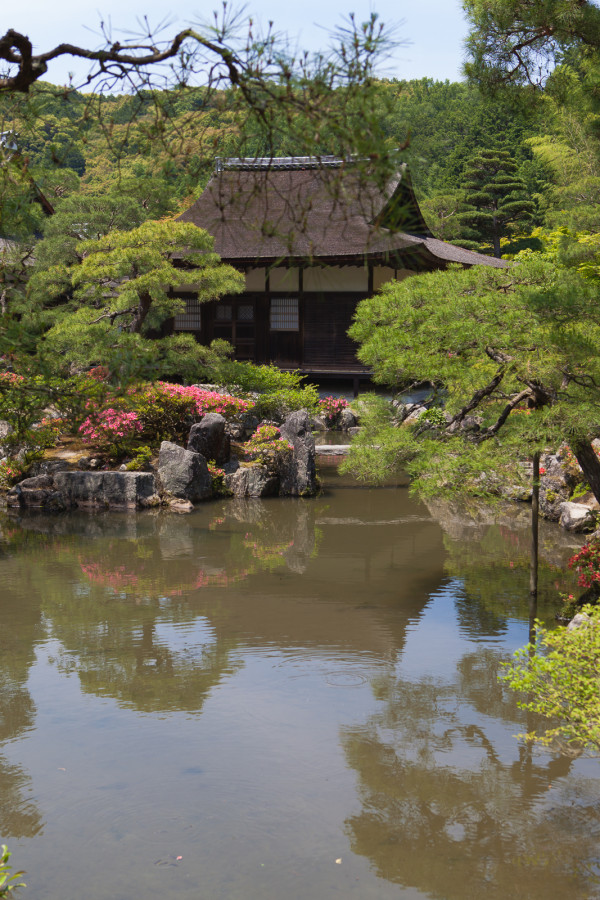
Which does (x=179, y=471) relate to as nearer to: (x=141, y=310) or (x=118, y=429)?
(x=118, y=429)

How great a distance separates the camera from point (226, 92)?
3832 mm

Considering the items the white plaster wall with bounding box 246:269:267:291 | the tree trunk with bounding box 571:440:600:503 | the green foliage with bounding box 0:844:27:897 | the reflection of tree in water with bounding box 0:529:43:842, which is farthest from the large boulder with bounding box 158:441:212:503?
the white plaster wall with bounding box 246:269:267:291

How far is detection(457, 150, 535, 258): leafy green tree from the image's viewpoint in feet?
132

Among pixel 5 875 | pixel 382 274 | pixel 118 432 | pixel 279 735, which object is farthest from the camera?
pixel 382 274

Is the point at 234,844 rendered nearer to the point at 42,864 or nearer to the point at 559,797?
the point at 42,864

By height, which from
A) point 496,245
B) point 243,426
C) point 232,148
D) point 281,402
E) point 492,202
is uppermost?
point 492,202

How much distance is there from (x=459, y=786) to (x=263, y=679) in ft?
7.43

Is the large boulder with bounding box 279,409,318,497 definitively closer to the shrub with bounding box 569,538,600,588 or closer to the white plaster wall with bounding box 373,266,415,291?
the shrub with bounding box 569,538,600,588

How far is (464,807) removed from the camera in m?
5.33

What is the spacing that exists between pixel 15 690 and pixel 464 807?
12.9 feet

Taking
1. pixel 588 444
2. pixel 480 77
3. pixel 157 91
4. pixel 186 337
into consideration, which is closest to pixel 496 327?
pixel 588 444

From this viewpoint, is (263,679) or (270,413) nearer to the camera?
(263,679)

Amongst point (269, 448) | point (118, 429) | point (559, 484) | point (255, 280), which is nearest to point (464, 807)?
point (559, 484)

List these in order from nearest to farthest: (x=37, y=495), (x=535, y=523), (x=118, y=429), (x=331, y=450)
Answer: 1. (x=535, y=523)
2. (x=37, y=495)
3. (x=118, y=429)
4. (x=331, y=450)
